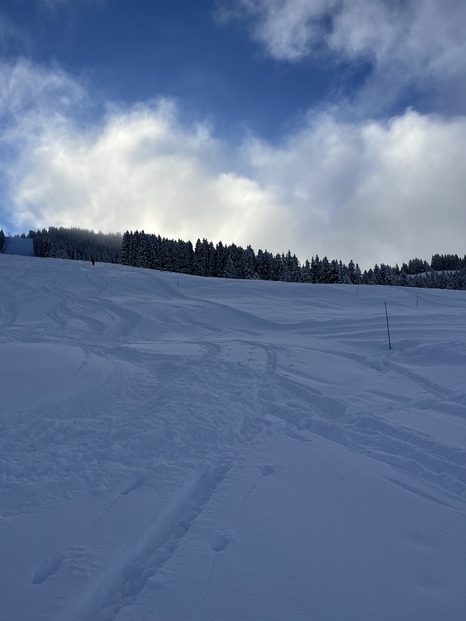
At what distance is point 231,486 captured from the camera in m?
3.49

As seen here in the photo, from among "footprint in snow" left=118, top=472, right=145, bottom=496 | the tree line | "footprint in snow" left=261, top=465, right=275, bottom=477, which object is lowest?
"footprint in snow" left=261, top=465, right=275, bottom=477

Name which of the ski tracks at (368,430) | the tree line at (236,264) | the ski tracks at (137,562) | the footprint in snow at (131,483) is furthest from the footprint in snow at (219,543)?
the tree line at (236,264)

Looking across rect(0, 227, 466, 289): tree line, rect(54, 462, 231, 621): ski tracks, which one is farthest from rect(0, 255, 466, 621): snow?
rect(0, 227, 466, 289): tree line

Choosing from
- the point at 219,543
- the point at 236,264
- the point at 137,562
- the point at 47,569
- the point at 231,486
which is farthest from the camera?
the point at 236,264

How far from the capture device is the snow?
7.66 ft

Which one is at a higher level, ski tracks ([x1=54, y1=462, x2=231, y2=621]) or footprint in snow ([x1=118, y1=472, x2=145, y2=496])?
footprint in snow ([x1=118, y1=472, x2=145, y2=496])

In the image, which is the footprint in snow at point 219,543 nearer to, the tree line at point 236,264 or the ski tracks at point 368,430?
the ski tracks at point 368,430

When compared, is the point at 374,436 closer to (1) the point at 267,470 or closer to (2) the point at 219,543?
(1) the point at 267,470

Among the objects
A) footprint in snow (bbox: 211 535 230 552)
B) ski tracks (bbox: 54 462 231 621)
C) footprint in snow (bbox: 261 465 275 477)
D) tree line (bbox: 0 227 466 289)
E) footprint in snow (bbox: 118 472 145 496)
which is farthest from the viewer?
tree line (bbox: 0 227 466 289)

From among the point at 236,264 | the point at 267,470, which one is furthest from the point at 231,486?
the point at 236,264

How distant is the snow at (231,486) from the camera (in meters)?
2.33

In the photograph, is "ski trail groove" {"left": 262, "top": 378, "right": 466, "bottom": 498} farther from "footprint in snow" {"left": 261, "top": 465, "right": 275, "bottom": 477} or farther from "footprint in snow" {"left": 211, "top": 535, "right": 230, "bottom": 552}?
"footprint in snow" {"left": 211, "top": 535, "right": 230, "bottom": 552}

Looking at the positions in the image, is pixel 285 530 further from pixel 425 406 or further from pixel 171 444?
pixel 425 406

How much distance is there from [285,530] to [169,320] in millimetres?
12496
